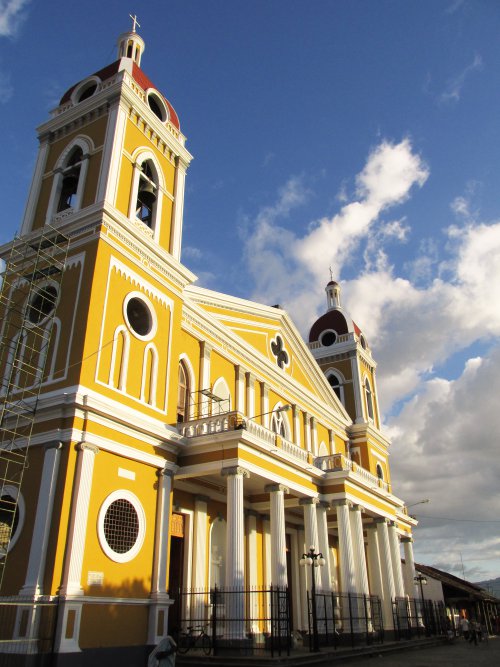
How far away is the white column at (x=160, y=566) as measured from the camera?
48.8 feet

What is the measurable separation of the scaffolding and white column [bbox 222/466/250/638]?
5.46m

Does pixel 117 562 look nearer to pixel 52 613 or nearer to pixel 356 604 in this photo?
pixel 52 613

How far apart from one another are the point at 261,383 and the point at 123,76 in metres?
12.6

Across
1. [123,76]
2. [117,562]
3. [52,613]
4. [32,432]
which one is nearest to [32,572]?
[52,613]

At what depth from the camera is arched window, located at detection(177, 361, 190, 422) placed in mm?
19562

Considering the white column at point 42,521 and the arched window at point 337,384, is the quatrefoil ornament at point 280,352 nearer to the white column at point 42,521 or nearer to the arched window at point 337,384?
the arched window at point 337,384

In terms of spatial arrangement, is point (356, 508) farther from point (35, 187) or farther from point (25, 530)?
point (35, 187)

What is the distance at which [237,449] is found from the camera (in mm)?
16781

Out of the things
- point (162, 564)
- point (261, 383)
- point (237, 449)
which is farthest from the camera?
point (261, 383)

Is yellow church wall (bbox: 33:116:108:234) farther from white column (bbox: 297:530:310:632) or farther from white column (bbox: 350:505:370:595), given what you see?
white column (bbox: 297:530:310:632)

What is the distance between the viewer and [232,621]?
587 inches

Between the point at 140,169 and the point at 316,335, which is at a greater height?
the point at 316,335

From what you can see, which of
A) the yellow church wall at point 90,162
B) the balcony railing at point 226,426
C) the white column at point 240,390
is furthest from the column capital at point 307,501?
the yellow church wall at point 90,162

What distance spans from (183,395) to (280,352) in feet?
26.1
